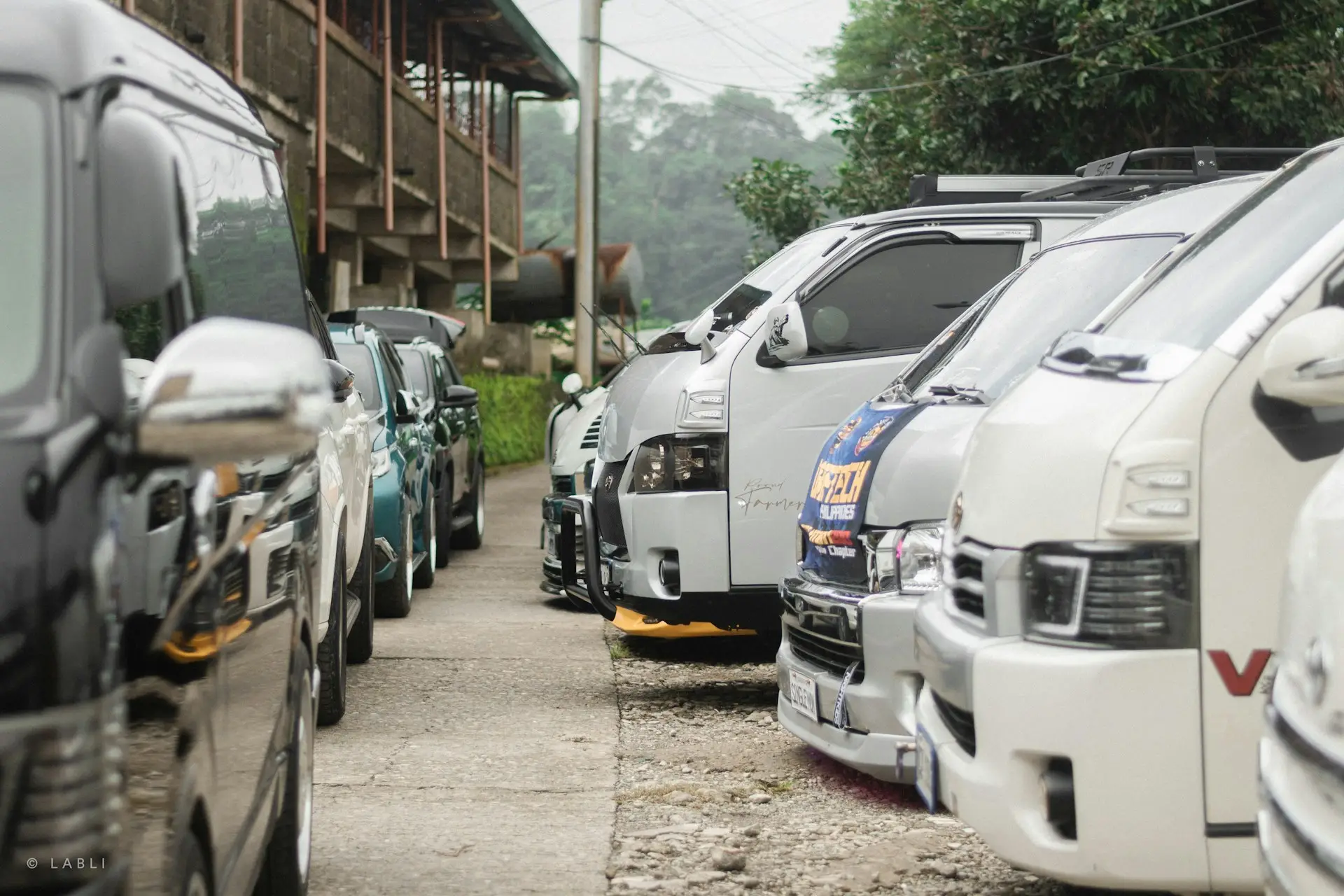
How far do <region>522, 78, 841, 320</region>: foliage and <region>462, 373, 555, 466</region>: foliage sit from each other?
161 ft

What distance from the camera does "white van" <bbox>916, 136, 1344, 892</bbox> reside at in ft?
12.0

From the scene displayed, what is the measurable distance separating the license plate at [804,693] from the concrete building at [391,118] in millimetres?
9741

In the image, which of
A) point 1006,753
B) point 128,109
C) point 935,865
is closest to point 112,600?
point 128,109

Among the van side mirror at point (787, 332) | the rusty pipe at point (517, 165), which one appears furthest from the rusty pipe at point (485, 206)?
the van side mirror at point (787, 332)

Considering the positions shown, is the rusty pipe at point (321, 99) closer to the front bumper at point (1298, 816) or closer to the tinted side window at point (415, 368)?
the tinted side window at point (415, 368)

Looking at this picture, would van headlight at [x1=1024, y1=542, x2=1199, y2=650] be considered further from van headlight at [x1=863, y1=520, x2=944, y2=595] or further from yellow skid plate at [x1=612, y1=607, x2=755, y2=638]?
yellow skid plate at [x1=612, y1=607, x2=755, y2=638]

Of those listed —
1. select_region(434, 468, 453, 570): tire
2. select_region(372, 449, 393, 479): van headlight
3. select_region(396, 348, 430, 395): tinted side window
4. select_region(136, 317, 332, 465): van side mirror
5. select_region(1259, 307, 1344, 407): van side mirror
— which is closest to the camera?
select_region(136, 317, 332, 465): van side mirror

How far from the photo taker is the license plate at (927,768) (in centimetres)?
433

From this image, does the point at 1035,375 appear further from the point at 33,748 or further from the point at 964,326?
the point at 33,748

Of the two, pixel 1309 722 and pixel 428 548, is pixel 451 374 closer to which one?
pixel 428 548

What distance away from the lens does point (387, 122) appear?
23.2m

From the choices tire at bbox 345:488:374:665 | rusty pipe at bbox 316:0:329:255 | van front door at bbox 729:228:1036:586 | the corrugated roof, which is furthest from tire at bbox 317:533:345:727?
the corrugated roof

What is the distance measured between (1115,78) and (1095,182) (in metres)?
9.55

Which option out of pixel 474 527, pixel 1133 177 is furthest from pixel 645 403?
pixel 474 527
